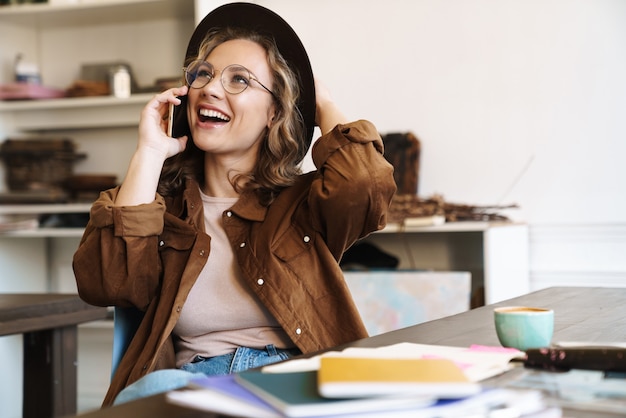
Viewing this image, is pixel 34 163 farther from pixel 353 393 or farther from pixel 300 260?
pixel 353 393

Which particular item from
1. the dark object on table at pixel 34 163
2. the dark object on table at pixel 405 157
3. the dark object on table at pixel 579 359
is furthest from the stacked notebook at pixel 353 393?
the dark object on table at pixel 34 163

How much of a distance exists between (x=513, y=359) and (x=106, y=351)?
3498mm

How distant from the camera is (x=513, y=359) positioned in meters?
1.09

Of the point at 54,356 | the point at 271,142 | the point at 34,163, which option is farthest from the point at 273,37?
the point at 34,163

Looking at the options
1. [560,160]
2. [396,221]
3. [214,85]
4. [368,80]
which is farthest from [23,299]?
[560,160]

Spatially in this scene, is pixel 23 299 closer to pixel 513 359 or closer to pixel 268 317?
pixel 268 317

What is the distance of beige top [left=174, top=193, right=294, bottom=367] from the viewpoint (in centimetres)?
172

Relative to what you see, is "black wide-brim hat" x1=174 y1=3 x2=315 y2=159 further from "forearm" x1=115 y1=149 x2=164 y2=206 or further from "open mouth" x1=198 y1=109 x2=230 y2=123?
"forearm" x1=115 y1=149 x2=164 y2=206

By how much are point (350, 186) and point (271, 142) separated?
0.31 metres

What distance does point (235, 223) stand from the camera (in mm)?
1839

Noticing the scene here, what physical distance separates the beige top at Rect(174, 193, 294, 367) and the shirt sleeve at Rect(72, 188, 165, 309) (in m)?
0.11

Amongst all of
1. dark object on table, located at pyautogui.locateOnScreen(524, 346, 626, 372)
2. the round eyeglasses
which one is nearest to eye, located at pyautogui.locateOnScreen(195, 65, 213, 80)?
the round eyeglasses

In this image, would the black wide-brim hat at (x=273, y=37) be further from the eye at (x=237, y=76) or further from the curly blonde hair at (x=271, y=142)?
the eye at (x=237, y=76)

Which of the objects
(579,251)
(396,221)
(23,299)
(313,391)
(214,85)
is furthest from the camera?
(579,251)
